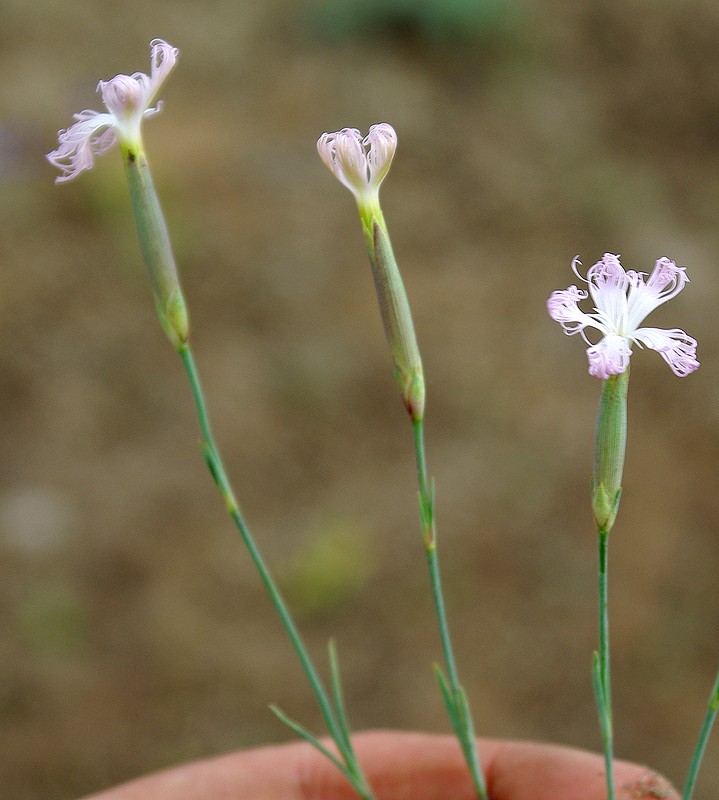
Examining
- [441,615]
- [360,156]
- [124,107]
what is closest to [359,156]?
[360,156]

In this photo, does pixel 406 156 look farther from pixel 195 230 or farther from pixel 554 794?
pixel 554 794

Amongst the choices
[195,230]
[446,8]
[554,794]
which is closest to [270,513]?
[195,230]

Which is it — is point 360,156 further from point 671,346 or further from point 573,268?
point 671,346

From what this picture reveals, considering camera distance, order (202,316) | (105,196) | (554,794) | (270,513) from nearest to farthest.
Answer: (554,794)
(270,513)
(202,316)
(105,196)

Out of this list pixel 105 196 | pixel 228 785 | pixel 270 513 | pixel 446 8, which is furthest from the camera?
pixel 446 8

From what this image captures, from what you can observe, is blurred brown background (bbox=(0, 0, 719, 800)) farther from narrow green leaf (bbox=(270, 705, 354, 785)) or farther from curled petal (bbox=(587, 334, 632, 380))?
curled petal (bbox=(587, 334, 632, 380))

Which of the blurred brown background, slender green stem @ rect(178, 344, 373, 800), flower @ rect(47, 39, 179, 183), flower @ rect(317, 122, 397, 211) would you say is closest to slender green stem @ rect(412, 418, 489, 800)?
slender green stem @ rect(178, 344, 373, 800)
